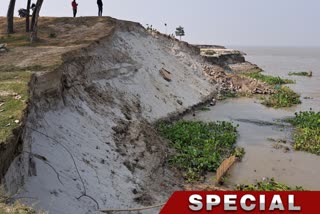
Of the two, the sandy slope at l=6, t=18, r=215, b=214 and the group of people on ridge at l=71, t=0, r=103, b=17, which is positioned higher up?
the group of people on ridge at l=71, t=0, r=103, b=17

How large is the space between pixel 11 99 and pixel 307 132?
1310 cm

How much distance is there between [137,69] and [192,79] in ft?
21.0

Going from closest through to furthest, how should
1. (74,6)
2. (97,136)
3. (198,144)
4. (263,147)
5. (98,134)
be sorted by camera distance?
1. (97,136)
2. (98,134)
3. (198,144)
4. (263,147)
5. (74,6)

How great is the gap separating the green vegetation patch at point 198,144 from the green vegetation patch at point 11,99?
19.5 feet

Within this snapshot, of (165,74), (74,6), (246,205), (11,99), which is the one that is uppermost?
(74,6)

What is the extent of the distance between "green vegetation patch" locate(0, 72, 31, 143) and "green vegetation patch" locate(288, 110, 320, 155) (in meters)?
11.1

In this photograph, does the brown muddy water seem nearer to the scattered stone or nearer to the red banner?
the scattered stone

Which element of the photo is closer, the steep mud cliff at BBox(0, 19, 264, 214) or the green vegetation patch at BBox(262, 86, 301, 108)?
the steep mud cliff at BBox(0, 19, 264, 214)

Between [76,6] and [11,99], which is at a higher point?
[76,6]

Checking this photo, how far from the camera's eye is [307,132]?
56.6 ft

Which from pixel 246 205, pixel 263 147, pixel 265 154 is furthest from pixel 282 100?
pixel 246 205

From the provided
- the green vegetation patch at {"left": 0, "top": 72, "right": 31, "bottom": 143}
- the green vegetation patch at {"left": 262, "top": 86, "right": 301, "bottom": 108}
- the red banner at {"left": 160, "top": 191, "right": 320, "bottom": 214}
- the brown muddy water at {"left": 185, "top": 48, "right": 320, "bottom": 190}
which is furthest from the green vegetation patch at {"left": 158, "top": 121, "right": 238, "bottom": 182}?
the green vegetation patch at {"left": 262, "top": 86, "right": 301, "bottom": 108}

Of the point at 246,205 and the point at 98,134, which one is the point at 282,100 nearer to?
the point at 98,134

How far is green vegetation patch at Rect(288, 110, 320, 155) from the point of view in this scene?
1569 centimetres
